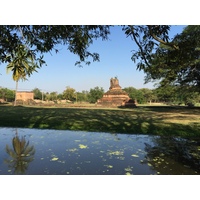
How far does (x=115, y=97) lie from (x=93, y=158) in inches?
1298

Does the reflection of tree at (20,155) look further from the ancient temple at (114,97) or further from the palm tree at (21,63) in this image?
the ancient temple at (114,97)

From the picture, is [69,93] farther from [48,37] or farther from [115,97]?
[48,37]

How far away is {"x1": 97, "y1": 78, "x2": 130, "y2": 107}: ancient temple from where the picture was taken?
116 ft

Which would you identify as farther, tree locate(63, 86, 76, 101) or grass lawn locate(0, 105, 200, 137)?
tree locate(63, 86, 76, 101)

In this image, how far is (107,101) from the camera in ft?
119

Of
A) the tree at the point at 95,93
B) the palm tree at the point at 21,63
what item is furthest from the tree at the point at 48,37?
the tree at the point at 95,93

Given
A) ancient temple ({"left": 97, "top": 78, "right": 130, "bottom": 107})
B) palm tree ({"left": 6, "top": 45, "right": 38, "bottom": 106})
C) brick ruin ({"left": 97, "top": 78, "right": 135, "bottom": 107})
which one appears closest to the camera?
palm tree ({"left": 6, "top": 45, "right": 38, "bottom": 106})

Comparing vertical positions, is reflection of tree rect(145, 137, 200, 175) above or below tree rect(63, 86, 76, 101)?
below

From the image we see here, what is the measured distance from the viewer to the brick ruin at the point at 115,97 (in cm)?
3519

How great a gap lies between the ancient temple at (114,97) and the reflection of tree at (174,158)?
29939mm

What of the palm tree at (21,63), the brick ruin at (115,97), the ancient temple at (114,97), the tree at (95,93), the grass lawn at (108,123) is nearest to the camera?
the palm tree at (21,63)

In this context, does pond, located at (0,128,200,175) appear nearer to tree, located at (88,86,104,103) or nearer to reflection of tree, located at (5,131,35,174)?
reflection of tree, located at (5,131,35,174)

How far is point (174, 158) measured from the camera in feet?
13.1

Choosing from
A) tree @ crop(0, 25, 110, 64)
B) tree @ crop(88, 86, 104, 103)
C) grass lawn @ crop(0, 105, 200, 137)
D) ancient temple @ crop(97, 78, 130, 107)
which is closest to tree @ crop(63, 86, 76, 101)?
tree @ crop(88, 86, 104, 103)
